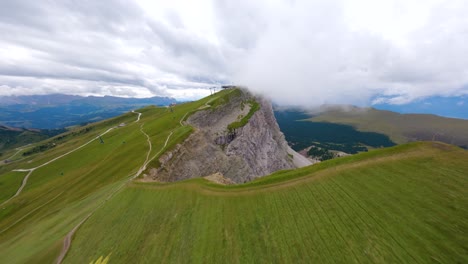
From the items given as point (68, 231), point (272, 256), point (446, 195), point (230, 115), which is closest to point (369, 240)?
point (272, 256)

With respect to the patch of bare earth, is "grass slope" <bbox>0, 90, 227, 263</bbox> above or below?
below

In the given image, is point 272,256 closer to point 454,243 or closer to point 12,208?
point 454,243

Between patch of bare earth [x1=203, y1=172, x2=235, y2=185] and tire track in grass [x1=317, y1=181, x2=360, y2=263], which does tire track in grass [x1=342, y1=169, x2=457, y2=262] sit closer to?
tire track in grass [x1=317, y1=181, x2=360, y2=263]

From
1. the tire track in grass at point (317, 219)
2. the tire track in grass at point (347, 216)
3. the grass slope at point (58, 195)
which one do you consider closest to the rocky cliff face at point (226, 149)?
the grass slope at point (58, 195)

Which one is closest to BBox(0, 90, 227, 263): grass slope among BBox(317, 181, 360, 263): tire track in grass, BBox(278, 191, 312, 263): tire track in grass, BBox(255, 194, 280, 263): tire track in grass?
BBox(255, 194, 280, 263): tire track in grass

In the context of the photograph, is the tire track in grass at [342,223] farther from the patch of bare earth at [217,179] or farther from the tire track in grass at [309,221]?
the patch of bare earth at [217,179]

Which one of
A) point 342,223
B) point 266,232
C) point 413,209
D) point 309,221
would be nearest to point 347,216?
point 342,223
